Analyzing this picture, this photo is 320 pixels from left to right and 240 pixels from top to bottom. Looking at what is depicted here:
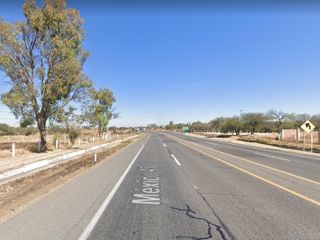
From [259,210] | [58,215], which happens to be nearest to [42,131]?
[58,215]

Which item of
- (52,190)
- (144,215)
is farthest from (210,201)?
(52,190)

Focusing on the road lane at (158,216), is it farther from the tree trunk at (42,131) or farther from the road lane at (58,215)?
the tree trunk at (42,131)

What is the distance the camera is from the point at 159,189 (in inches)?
422

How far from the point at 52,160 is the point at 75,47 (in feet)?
46.6

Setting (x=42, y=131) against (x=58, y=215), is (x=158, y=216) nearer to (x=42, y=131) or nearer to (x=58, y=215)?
(x=58, y=215)

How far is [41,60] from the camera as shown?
98.9ft

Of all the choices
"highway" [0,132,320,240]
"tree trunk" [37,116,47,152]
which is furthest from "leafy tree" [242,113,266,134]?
"highway" [0,132,320,240]

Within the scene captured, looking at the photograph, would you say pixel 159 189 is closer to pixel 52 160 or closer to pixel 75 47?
pixel 52 160

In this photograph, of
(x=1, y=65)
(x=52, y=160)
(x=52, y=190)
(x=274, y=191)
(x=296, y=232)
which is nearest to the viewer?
(x=296, y=232)

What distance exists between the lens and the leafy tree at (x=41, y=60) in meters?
28.3

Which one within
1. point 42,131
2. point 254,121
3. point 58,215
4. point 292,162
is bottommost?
point 58,215

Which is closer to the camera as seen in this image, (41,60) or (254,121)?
(41,60)

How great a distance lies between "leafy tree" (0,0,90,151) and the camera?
92.9 feet

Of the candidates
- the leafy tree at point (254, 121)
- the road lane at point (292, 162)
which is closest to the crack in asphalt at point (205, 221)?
the road lane at point (292, 162)
